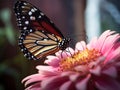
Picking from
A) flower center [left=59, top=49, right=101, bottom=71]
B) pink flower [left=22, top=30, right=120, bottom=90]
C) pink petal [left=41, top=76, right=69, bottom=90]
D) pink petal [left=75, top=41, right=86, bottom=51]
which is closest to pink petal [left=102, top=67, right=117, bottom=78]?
pink flower [left=22, top=30, right=120, bottom=90]

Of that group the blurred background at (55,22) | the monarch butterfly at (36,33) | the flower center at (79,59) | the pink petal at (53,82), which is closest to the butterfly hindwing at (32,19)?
the monarch butterfly at (36,33)

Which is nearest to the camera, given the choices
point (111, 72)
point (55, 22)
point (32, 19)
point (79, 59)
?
point (111, 72)

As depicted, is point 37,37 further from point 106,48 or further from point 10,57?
point 10,57

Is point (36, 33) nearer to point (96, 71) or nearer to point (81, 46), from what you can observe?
point (81, 46)

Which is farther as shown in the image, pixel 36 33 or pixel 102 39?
pixel 36 33

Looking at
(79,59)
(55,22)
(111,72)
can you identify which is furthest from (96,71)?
(55,22)

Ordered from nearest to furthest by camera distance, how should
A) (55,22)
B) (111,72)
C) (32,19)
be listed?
1. (111,72)
2. (32,19)
3. (55,22)

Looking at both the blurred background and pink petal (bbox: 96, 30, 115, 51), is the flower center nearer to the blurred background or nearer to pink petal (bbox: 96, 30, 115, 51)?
pink petal (bbox: 96, 30, 115, 51)
